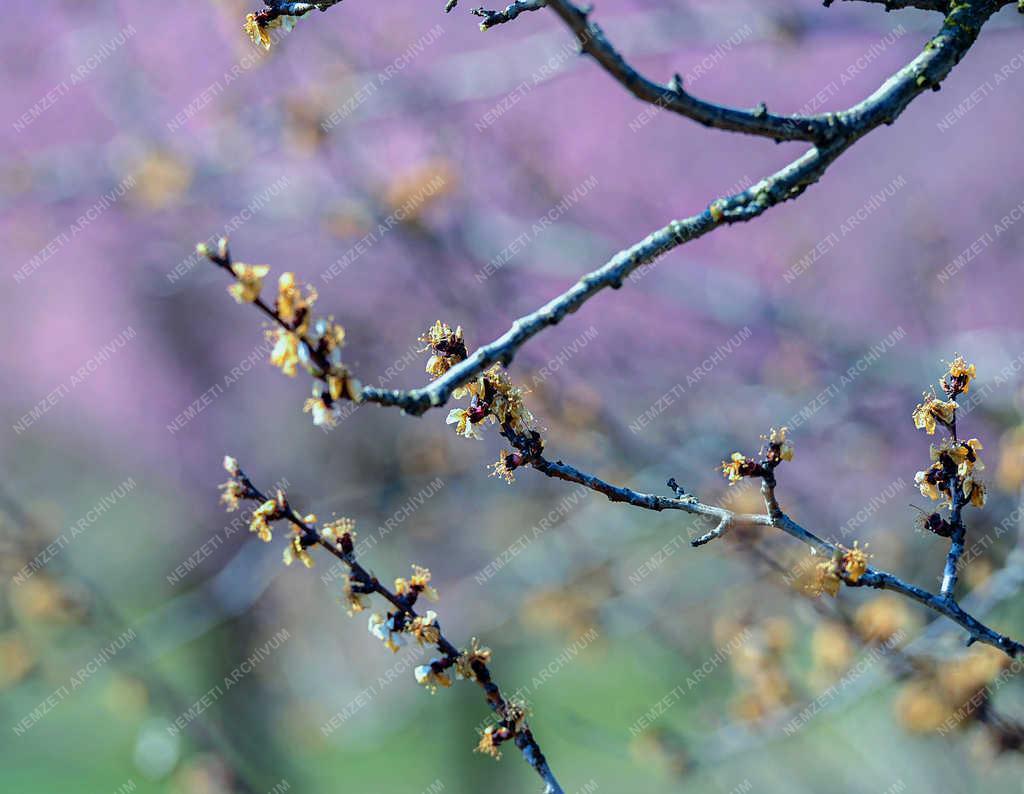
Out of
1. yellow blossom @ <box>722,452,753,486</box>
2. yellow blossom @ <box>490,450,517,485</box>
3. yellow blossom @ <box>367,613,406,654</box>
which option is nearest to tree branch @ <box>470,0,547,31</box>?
yellow blossom @ <box>490,450,517,485</box>

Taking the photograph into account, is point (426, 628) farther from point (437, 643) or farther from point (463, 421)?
point (463, 421)

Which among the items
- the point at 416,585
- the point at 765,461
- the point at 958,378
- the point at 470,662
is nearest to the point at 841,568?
the point at 765,461

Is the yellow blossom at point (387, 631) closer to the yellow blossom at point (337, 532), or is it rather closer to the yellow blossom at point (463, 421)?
the yellow blossom at point (337, 532)

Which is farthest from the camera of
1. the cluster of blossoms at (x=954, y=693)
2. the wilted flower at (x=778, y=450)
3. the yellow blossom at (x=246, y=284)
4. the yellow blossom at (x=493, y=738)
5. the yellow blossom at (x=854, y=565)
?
the cluster of blossoms at (x=954, y=693)

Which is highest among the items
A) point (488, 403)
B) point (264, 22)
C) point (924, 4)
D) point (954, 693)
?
point (264, 22)

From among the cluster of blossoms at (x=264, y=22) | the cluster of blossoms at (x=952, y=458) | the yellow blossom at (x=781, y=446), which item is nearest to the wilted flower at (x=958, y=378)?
the cluster of blossoms at (x=952, y=458)
